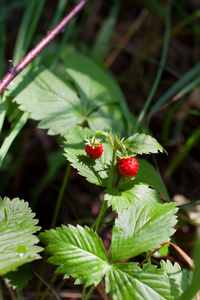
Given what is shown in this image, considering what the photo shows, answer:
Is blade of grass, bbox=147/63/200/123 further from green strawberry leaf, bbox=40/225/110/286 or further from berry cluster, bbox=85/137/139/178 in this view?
green strawberry leaf, bbox=40/225/110/286

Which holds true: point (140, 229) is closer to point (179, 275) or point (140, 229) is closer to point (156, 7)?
point (179, 275)

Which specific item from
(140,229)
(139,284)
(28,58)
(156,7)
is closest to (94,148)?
(140,229)

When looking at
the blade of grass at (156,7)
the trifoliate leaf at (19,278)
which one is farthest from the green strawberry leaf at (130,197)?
the blade of grass at (156,7)

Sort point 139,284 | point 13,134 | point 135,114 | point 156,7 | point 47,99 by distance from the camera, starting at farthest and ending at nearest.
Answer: point 156,7, point 135,114, point 47,99, point 13,134, point 139,284

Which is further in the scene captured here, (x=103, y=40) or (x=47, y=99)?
(x=103, y=40)

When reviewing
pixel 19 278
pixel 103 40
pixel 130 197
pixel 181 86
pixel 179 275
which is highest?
pixel 103 40

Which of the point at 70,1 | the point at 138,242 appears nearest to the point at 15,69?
the point at 138,242
